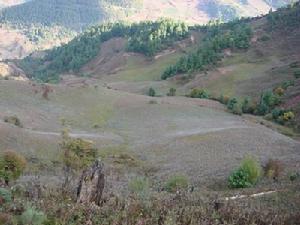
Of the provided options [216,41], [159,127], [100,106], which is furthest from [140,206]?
[216,41]

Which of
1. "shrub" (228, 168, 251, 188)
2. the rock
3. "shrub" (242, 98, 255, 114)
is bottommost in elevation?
"shrub" (242, 98, 255, 114)

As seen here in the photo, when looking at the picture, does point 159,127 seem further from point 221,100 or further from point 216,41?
point 216,41

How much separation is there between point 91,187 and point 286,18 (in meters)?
157

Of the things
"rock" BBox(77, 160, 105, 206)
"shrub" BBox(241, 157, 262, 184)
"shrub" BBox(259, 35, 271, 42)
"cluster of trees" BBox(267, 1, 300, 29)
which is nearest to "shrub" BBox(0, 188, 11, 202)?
"rock" BBox(77, 160, 105, 206)

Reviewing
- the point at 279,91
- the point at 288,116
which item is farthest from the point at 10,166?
the point at 279,91

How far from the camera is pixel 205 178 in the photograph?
3847 cm

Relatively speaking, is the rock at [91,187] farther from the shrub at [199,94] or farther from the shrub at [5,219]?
the shrub at [199,94]

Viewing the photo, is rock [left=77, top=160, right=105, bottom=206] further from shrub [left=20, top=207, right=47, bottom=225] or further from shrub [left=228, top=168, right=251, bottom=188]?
shrub [left=228, top=168, right=251, bottom=188]

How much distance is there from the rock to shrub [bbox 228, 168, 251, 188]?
1501 cm

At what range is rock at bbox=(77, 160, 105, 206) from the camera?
20797mm

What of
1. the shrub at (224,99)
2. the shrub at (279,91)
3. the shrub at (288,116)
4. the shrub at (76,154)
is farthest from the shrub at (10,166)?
the shrub at (224,99)

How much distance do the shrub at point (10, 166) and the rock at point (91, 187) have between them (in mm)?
11170

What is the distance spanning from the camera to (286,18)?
550 feet

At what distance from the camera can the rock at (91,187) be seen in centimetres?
2080
